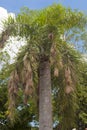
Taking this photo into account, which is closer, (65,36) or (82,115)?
(65,36)

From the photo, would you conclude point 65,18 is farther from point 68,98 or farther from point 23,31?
point 68,98

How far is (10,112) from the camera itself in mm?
13406

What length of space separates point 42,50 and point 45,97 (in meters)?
1.87

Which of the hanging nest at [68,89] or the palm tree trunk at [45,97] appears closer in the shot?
the hanging nest at [68,89]

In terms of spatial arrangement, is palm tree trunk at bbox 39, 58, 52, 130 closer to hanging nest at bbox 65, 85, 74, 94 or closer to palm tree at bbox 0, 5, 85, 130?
palm tree at bbox 0, 5, 85, 130

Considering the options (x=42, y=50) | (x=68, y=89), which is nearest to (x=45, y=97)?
(x=68, y=89)

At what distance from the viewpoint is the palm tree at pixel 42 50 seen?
13.6 meters

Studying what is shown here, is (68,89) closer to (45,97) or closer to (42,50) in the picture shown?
(45,97)

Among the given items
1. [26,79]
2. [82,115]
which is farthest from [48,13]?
[82,115]

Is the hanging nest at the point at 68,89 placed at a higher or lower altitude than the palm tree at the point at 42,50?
lower

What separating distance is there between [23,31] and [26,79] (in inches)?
97.1

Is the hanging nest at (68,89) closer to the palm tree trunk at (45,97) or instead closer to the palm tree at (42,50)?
the palm tree at (42,50)

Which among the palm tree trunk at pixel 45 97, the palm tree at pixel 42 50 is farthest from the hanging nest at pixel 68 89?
the palm tree trunk at pixel 45 97

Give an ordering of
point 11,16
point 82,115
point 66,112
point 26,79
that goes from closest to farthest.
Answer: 1. point 26,79
2. point 11,16
3. point 66,112
4. point 82,115
